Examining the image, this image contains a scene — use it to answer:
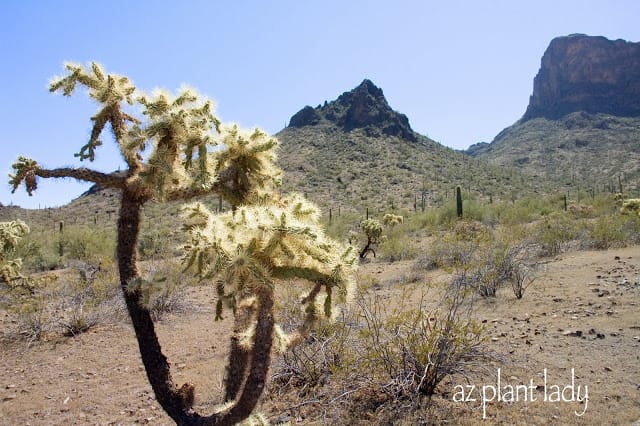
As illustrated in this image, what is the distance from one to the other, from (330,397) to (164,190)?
3.09 metres

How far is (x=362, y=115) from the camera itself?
57.8 meters

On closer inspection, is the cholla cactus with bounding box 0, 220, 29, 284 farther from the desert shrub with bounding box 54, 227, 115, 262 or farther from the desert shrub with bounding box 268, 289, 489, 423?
the desert shrub with bounding box 54, 227, 115, 262

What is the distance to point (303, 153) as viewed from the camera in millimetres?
50156

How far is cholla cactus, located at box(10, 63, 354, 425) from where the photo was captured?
6.94 feet

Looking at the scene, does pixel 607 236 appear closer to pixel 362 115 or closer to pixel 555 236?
pixel 555 236

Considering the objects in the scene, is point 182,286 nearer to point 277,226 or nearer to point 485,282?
point 485,282

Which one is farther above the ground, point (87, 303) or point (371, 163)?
point (371, 163)

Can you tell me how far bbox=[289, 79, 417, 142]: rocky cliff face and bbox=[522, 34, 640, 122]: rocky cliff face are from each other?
37403 millimetres

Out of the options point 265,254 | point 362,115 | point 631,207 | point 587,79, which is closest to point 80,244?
point 265,254

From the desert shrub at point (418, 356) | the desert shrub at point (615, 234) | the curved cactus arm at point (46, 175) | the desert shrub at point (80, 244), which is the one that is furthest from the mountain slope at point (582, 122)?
the curved cactus arm at point (46, 175)

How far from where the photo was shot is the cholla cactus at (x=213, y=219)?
83.3 inches

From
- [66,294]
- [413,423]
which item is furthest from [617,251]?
[66,294]

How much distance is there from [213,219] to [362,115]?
188 ft

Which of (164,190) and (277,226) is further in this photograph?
(164,190)
